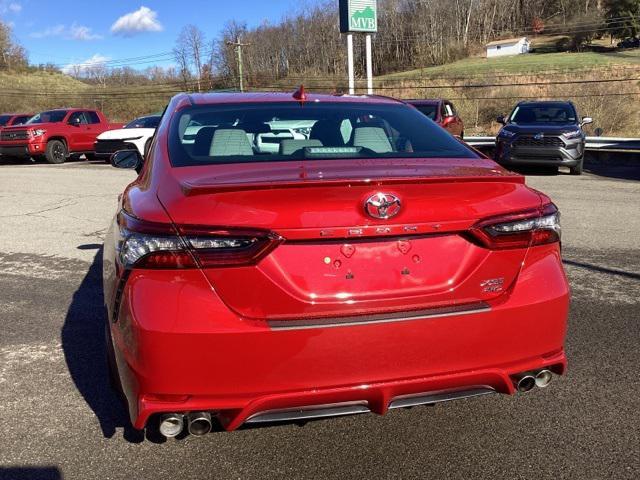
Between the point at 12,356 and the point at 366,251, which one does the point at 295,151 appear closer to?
the point at 366,251

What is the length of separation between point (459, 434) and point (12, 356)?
2.89 m

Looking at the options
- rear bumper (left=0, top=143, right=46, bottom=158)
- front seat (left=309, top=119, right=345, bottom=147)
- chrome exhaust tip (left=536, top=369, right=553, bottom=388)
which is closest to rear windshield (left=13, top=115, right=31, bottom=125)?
rear bumper (left=0, top=143, right=46, bottom=158)

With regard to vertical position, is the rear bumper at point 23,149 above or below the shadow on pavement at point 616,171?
above

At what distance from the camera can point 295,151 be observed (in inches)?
116

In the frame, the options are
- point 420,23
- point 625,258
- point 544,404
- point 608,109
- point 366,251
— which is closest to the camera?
point 366,251

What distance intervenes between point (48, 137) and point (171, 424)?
2051 centimetres

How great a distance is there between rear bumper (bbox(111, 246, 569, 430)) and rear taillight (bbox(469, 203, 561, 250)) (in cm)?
23

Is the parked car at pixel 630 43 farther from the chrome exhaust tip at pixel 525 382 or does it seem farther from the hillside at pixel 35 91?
the chrome exhaust tip at pixel 525 382

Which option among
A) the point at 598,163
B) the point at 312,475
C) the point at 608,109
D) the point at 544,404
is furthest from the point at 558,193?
the point at 608,109

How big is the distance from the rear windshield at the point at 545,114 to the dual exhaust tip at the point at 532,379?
1285 centimetres

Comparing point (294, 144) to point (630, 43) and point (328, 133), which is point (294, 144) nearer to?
point (328, 133)

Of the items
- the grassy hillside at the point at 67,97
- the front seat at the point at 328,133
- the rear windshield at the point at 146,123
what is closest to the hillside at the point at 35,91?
the grassy hillside at the point at 67,97

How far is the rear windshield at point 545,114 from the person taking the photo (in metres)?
14.3

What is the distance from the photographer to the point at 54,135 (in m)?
20.5
